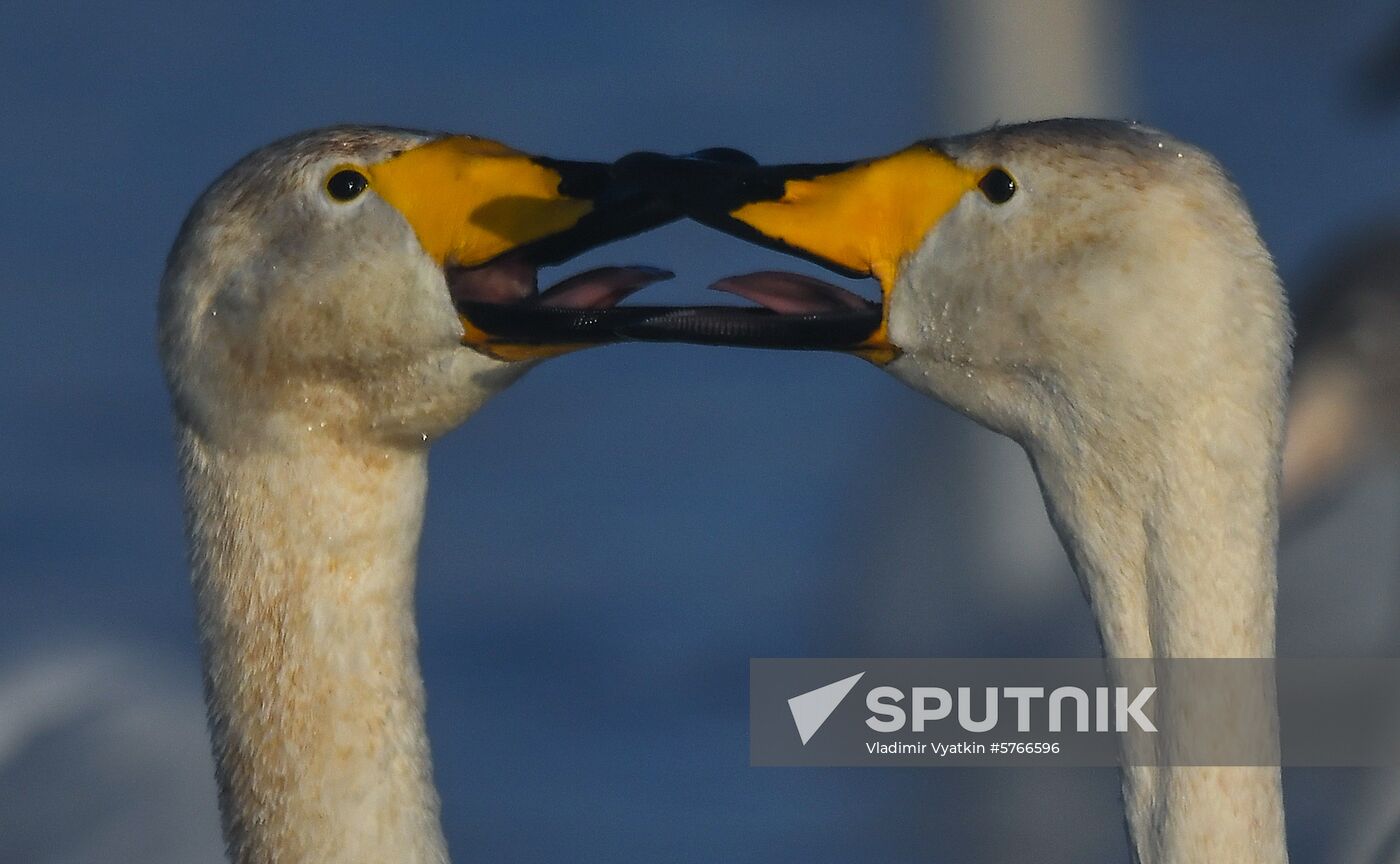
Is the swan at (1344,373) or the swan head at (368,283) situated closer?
the swan head at (368,283)

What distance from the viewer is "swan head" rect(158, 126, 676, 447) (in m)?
3.72

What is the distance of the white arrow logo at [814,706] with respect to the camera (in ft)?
21.1

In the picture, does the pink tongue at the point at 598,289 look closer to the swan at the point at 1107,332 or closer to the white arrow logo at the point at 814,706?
the swan at the point at 1107,332

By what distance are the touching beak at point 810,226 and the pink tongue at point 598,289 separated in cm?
8

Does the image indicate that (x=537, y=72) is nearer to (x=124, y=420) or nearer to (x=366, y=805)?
(x=124, y=420)

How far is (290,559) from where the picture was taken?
3869mm

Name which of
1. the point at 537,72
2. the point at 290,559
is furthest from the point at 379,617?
the point at 537,72

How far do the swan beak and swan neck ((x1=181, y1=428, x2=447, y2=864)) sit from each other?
0.32 metres

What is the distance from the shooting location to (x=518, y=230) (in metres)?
3.71

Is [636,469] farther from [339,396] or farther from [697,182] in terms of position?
[697,182]

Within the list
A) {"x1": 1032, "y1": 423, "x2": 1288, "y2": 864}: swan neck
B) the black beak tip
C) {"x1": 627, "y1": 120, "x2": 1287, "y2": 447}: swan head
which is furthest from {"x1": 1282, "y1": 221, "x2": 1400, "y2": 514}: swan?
the black beak tip

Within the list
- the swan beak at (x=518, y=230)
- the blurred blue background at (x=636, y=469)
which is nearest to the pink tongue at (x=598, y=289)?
the swan beak at (x=518, y=230)

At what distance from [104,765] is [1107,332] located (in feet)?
11.9

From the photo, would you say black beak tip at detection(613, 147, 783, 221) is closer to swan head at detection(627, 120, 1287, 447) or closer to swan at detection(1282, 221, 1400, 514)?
swan head at detection(627, 120, 1287, 447)
